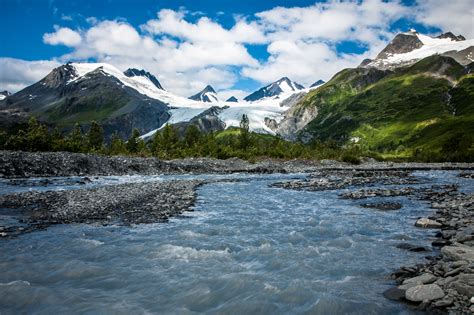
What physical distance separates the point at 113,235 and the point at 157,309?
8946 mm

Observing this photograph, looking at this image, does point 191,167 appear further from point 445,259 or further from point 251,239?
point 445,259

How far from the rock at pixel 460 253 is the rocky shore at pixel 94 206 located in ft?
48.5

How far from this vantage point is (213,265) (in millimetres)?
14484

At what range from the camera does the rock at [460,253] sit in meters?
12.9

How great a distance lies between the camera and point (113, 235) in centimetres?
1872

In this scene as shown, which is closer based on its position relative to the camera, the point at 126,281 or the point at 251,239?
the point at 126,281

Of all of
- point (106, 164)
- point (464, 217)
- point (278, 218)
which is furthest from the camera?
point (106, 164)

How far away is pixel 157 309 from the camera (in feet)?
35.0

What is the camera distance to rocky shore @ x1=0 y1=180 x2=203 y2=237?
21984 mm

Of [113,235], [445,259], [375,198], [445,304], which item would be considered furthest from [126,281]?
[375,198]

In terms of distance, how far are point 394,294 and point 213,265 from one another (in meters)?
6.46

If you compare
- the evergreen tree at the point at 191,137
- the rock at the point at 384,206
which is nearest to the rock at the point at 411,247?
the rock at the point at 384,206

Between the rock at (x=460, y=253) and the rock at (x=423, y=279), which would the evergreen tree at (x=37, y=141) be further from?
the rock at (x=423, y=279)

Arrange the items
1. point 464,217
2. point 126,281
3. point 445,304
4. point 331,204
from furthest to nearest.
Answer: point 331,204 < point 464,217 < point 126,281 < point 445,304
